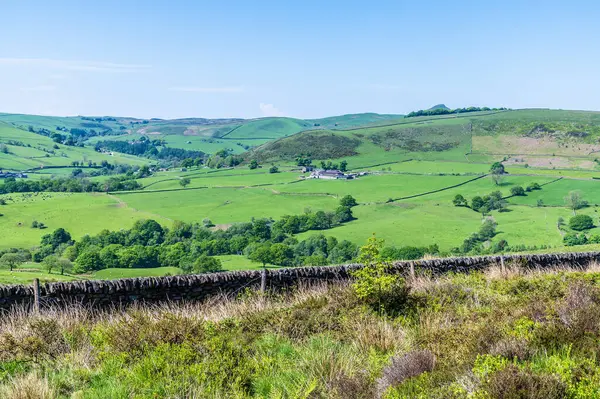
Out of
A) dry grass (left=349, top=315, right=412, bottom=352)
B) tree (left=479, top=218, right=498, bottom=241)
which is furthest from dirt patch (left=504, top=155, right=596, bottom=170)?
dry grass (left=349, top=315, right=412, bottom=352)

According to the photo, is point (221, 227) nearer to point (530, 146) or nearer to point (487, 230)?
point (487, 230)

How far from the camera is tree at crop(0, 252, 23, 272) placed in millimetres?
76938

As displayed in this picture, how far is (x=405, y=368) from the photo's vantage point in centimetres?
593

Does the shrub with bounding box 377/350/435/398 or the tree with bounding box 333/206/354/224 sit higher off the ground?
the shrub with bounding box 377/350/435/398

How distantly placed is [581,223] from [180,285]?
97215mm

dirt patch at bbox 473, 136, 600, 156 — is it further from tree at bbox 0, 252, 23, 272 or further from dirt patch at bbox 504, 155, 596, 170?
tree at bbox 0, 252, 23, 272

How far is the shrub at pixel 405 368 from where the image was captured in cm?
577

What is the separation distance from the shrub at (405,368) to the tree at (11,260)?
80.3 meters

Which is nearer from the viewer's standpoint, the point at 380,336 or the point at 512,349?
the point at 512,349

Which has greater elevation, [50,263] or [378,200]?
[378,200]

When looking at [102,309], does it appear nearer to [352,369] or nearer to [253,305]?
[253,305]

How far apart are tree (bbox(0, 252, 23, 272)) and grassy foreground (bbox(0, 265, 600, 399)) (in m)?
76.7

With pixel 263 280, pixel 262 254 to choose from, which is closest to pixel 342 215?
pixel 262 254

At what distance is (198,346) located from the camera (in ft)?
23.2
